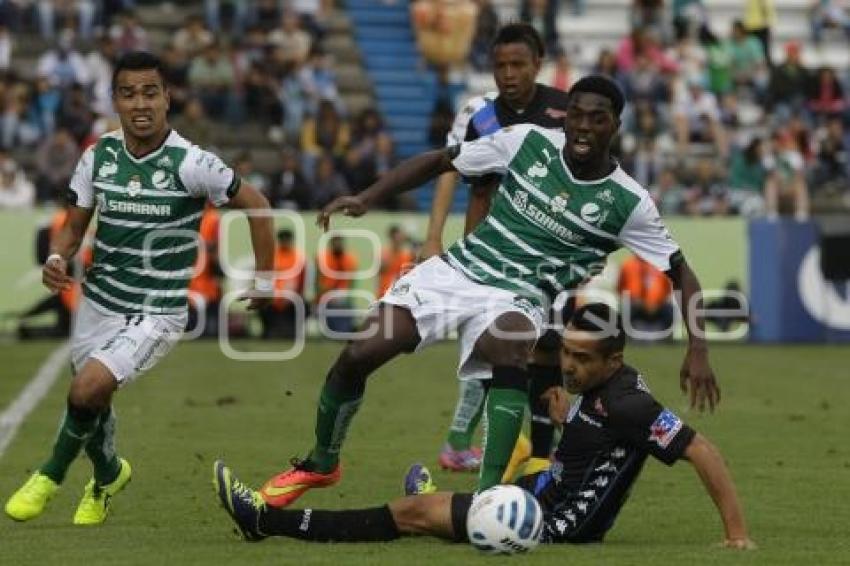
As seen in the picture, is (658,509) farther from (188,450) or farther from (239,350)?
(239,350)

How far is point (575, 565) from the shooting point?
9.14 metres

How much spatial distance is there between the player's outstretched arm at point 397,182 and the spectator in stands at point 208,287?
15.6 m

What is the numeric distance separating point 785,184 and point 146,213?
2123cm

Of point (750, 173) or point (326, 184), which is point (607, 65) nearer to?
point (750, 173)

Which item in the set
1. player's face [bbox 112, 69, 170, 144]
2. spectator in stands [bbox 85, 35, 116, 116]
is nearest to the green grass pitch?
player's face [bbox 112, 69, 170, 144]

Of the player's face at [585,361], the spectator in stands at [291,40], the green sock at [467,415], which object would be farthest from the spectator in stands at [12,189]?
the player's face at [585,361]

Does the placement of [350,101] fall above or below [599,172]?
below

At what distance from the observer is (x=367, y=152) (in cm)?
3030

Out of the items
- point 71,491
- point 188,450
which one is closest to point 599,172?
point 71,491

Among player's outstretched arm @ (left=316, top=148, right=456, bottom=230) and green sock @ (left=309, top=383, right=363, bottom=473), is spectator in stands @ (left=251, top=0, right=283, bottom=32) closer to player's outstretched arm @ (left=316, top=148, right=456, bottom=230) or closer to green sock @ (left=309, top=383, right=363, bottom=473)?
player's outstretched arm @ (left=316, top=148, right=456, bottom=230)

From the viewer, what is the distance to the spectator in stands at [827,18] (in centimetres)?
3666

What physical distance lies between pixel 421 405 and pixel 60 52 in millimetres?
13970

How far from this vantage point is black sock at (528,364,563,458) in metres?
12.7

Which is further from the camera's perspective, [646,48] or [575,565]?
[646,48]
